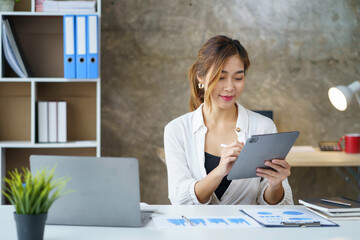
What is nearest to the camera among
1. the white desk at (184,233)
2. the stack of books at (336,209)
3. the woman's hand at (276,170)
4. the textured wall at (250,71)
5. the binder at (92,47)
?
the white desk at (184,233)

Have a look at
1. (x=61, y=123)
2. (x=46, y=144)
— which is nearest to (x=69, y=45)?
(x=61, y=123)

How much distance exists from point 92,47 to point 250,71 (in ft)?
4.51

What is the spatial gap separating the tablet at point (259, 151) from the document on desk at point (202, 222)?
0.60 feet

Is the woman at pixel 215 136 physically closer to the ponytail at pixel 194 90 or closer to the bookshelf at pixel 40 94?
the ponytail at pixel 194 90

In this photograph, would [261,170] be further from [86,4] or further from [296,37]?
[296,37]

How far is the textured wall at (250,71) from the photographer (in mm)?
3594

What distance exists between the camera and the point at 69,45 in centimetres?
298

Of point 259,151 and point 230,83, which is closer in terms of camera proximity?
point 259,151

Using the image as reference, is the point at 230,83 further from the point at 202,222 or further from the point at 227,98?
the point at 202,222

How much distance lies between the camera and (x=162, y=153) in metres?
3.34

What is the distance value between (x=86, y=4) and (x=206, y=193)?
5.85 feet

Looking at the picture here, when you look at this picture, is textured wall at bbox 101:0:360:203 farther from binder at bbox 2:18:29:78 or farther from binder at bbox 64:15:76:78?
binder at bbox 2:18:29:78

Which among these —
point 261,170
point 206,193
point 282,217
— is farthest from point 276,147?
point 206,193

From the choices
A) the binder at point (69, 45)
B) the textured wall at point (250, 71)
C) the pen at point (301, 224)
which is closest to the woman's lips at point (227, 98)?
the pen at point (301, 224)
